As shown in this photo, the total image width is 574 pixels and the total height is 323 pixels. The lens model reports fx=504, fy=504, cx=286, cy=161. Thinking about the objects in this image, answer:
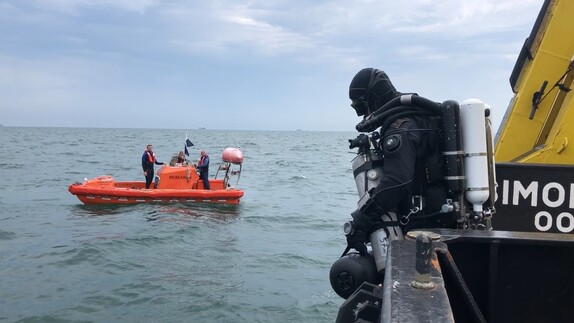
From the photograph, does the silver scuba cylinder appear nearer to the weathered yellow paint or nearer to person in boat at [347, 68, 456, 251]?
person in boat at [347, 68, 456, 251]

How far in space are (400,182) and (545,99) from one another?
2204 millimetres

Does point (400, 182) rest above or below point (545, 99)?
below

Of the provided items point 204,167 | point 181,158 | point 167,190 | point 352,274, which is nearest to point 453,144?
point 352,274

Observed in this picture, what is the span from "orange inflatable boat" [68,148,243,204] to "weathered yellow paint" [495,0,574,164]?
38.3 ft

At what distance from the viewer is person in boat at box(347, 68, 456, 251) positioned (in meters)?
2.79

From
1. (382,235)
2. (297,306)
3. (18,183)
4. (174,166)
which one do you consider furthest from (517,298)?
(18,183)

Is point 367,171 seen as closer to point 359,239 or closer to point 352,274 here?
point 359,239

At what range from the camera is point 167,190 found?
50.5 ft

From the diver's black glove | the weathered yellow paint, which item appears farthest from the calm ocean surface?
the diver's black glove

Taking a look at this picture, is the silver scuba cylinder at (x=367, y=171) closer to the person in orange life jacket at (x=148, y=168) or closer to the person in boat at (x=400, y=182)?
the person in boat at (x=400, y=182)

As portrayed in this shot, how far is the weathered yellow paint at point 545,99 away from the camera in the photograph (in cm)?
379

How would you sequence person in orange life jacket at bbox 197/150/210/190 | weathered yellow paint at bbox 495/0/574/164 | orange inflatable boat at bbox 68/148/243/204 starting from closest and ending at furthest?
weathered yellow paint at bbox 495/0/574/164
orange inflatable boat at bbox 68/148/243/204
person in orange life jacket at bbox 197/150/210/190

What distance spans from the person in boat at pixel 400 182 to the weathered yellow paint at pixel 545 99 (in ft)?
4.41

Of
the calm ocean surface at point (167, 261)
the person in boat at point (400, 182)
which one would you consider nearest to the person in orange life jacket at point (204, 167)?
the calm ocean surface at point (167, 261)
